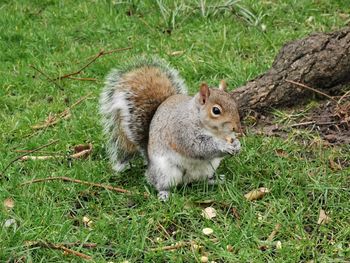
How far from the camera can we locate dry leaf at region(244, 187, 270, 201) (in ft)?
9.10

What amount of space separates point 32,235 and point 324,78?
1716mm

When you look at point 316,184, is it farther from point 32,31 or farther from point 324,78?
point 32,31

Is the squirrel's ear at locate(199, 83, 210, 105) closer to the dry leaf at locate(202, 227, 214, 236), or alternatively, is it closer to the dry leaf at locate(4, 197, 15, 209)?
the dry leaf at locate(202, 227, 214, 236)

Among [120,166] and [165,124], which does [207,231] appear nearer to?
[165,124]

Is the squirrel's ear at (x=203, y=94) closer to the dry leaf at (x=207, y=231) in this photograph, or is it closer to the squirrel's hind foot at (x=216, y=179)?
the squirrel's hind foot at (x=216, y=179)

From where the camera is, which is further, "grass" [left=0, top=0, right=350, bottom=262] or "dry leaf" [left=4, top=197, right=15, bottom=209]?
"dry leaf" [left=4, top=197, right=15, bottom=209]

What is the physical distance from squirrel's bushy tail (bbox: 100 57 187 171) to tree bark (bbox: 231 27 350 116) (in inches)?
18.6

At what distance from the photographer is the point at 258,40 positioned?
4438mm

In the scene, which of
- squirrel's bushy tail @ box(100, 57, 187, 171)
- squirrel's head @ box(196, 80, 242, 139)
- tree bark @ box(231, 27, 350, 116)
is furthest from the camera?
tree bark @ box(231, 27, 350, 116)

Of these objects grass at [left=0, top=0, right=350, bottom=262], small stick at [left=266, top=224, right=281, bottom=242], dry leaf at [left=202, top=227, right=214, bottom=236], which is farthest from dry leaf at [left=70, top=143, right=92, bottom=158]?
small stick at [left=266, top=224, right=281, bottom=242]

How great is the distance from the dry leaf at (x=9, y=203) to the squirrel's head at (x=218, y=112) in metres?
0.81

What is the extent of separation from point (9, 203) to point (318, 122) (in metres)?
1.46

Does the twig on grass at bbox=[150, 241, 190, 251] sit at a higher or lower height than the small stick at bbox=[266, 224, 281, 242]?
lower

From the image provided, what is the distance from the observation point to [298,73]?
11.4ft
